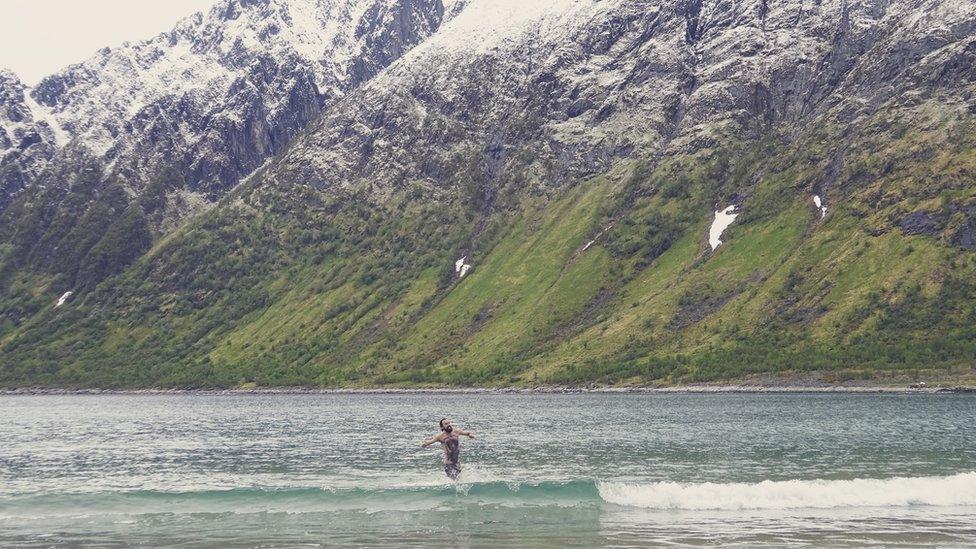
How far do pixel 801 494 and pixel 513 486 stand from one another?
663 inches

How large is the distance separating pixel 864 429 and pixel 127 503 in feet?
272

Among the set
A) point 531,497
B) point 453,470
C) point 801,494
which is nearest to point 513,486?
point 531,497

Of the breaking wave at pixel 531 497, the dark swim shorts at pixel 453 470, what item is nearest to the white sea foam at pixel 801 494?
the breaking wave at pixel 531 497

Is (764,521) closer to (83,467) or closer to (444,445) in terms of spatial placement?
(444,445)

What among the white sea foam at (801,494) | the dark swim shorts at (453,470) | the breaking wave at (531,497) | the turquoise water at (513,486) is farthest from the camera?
the dark swim shorts at (453,470)

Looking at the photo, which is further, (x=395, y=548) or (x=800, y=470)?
(x=800, y=470)

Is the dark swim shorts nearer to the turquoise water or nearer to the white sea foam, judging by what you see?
the turquoise water

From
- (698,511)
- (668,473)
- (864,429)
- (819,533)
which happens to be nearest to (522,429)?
(864,429)

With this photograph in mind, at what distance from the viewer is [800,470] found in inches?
2539

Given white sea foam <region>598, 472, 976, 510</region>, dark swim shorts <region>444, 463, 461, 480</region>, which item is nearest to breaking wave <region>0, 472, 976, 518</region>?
white sea foam <region>598, 472, 976, 510</region>

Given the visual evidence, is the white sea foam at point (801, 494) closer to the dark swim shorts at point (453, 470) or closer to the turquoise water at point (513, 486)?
the turquoise water at point (513, 486)

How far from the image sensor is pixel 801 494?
162 feet

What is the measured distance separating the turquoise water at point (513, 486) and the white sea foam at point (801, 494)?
124mm

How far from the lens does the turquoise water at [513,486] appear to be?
4166cm
